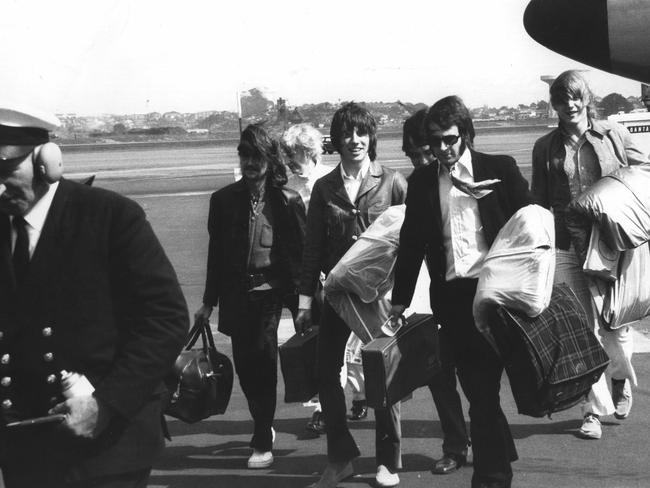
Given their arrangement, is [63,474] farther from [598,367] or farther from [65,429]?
[598,367]

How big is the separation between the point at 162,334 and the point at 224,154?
4276 cm

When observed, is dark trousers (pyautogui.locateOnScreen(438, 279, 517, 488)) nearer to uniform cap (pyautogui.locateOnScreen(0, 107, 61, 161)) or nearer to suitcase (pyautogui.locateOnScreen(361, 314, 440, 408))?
suitcase (pyautogui.locateOnScreen(361, 314, 440, 408))

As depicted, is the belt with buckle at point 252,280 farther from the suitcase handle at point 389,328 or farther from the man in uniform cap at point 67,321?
the man in uniform cap at point 67,321

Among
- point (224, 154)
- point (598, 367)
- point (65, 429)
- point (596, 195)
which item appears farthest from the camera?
point (224, 154)

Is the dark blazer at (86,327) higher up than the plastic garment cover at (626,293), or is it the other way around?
the dark blazer at (86,327)

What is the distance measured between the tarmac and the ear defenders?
121 inches

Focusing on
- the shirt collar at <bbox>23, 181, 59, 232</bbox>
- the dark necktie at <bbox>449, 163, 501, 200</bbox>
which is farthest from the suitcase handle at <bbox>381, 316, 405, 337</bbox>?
the shirt collar at <bbox>23, 181, 59, 232</bbox>

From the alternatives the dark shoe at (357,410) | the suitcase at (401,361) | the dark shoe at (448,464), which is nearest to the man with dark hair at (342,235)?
the dark shoe at (448,464)

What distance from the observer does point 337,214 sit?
5.93 m

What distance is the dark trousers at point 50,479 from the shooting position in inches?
123

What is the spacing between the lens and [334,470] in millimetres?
5684

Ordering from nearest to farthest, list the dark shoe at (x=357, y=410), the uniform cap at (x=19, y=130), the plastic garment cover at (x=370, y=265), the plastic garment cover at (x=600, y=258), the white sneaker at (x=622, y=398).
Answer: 1. the uniform cap at (x=19, y=130)
2. the plastic garment cover at (x=370, y=265)
3. the plastic garment cover at (x=600, y=258)
4. the white sneaker at (x=622, y=398)
5. the dark shoe at (x=357, y=410)

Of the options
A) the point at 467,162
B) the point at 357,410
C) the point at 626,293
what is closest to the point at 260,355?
the point at 357,410

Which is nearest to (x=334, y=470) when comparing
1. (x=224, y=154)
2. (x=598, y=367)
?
(x=598, y=367)
